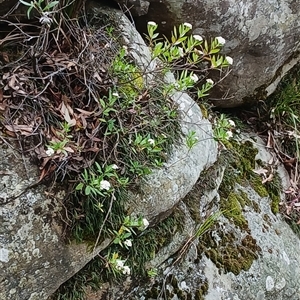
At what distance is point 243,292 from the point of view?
7.97ft

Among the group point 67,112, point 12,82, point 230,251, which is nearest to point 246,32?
point 230,251

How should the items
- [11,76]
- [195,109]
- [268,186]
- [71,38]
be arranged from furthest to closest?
[268,186]
[195,109]
[71,38]
[11,76]

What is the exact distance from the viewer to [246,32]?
2.86m

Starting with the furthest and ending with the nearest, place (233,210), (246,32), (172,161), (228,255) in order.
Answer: (246,32) → (233,210) → (228,255) → (172,161)

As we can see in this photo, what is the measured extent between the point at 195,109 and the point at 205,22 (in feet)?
2.03

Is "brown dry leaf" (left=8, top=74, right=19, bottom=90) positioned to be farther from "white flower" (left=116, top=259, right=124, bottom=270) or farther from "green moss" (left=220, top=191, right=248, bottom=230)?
"green moss" (left=220, top=191, right=248, bottom=230)

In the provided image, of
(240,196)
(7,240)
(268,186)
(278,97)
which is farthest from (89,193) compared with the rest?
(278,97)

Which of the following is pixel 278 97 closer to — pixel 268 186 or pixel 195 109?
pixel 268 186

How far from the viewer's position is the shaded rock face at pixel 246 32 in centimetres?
259

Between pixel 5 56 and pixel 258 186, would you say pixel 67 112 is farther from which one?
pixel 258 186

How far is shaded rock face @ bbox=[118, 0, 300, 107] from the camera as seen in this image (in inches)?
102

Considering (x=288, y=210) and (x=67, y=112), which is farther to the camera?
(x=288, y=210)

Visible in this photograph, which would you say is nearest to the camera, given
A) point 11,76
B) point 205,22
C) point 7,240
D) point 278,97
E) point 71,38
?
point 7,240

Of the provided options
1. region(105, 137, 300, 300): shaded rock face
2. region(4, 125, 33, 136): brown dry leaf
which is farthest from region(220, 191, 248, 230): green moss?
→ region(4, 125, 33, 136): brown dry leaf
